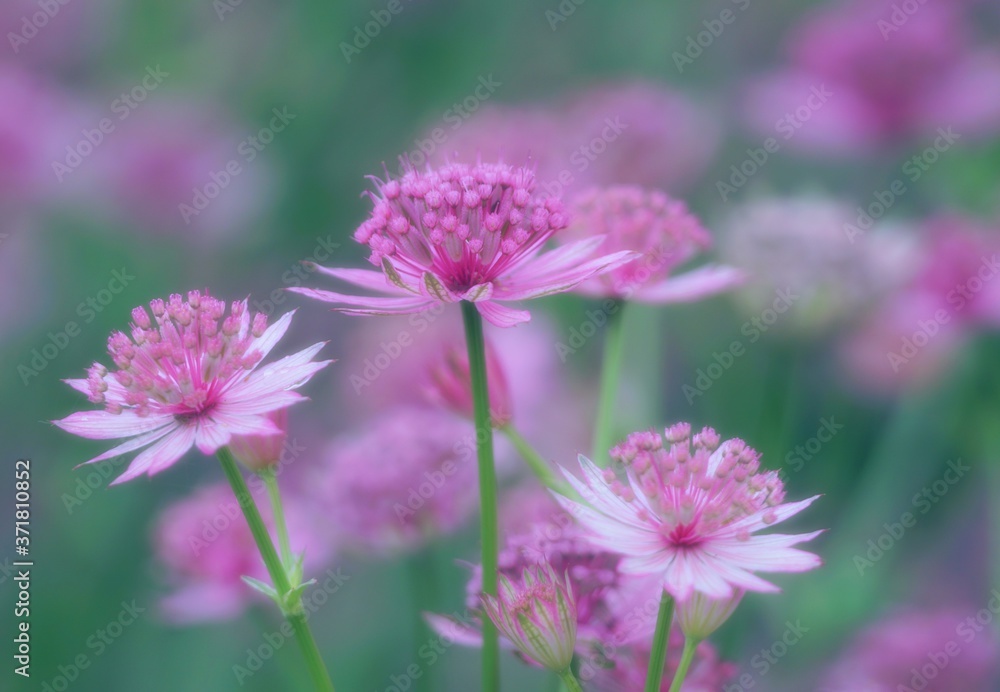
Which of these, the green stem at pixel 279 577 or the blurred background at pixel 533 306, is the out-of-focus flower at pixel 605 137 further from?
the green stem at pixel 279 577

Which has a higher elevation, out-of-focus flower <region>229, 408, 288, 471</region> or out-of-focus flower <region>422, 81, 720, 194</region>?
out-of-focus flower <region>422, 81, 720, 194</region>

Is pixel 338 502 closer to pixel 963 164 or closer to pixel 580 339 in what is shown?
pixel 580 339

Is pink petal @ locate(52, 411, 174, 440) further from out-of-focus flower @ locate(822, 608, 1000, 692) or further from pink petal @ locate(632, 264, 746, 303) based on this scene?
out-of-focus flower @ locate(822, 608, 1000, 692)
